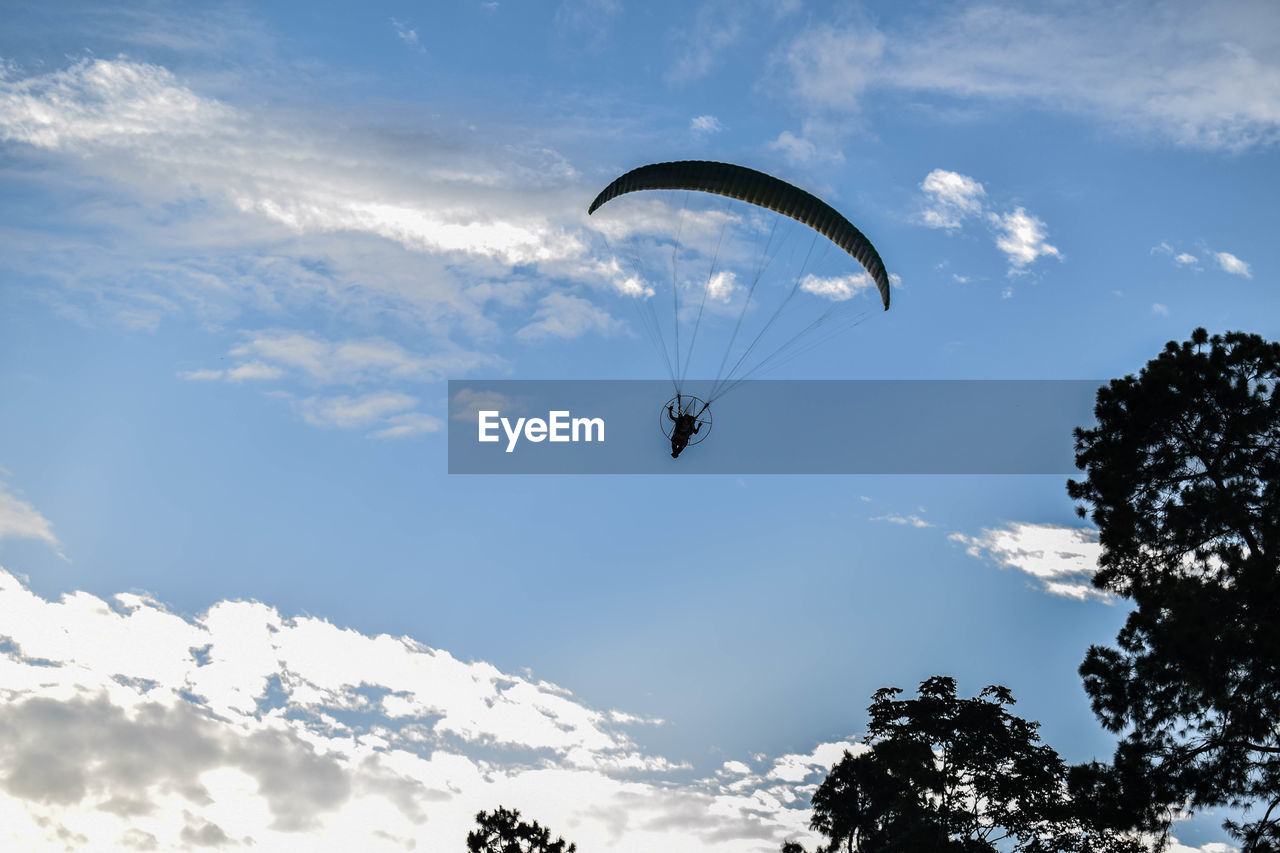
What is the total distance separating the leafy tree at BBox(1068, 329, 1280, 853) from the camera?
1664 centimetres

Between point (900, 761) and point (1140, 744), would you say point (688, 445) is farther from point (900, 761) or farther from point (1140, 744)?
point (1140, 744)

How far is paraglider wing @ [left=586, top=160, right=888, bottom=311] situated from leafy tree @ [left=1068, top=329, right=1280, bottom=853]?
7.16 meters

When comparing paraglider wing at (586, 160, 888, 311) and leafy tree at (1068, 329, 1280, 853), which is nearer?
leafy tree at (1068, 329, 1280, 853)

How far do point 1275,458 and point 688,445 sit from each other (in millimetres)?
11993

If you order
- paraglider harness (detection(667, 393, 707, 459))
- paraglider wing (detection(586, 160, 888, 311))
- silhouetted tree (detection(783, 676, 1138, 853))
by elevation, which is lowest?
silhouetted tree (detection(783, 676, 1138, 853))

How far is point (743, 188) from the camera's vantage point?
79.4ft

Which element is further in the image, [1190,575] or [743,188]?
[743,188]

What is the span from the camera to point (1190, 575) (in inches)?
733

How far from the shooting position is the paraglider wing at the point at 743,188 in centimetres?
2406

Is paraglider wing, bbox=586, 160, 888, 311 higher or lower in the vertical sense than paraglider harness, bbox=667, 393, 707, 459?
higher

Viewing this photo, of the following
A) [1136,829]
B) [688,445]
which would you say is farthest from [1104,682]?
[688,445]

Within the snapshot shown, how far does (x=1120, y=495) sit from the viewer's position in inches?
778

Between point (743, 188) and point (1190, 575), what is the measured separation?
13.4m

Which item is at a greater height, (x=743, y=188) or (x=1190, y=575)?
(x=743, y=188)
